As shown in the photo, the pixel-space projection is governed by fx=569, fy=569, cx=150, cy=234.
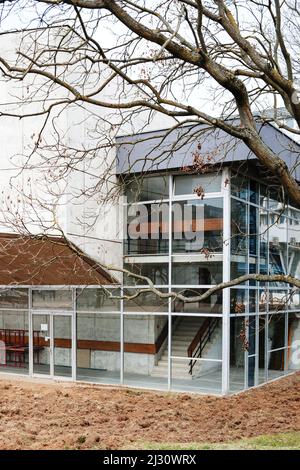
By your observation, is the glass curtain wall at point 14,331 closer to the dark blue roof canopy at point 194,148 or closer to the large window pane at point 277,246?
the dark blue roof canopy at point 194,148

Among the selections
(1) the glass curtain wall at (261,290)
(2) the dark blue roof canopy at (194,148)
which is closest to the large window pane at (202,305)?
(1) the glass curtain wall at (261,290)

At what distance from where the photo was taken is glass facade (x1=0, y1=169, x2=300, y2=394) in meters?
13.0

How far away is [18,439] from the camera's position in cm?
748

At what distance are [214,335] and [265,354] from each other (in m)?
2.41

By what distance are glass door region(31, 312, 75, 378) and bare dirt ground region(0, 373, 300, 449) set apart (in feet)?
5.42

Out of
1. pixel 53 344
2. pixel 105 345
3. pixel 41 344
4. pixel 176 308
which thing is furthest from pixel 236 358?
pixel 41 344

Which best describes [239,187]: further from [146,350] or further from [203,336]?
[146,350]

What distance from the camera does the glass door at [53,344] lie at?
48.6 feet

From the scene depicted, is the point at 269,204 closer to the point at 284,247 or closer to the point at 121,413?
the point at 284,247

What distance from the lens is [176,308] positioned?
13383 mm

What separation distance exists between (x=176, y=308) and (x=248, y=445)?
6.46 m

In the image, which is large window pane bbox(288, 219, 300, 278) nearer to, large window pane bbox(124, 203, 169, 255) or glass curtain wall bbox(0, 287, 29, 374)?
large window pane bbox(124, 203, 169, 255)

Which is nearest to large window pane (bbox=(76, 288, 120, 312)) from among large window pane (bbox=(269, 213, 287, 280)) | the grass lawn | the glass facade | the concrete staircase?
the glass facade

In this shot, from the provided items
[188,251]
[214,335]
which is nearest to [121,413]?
[214,335]
